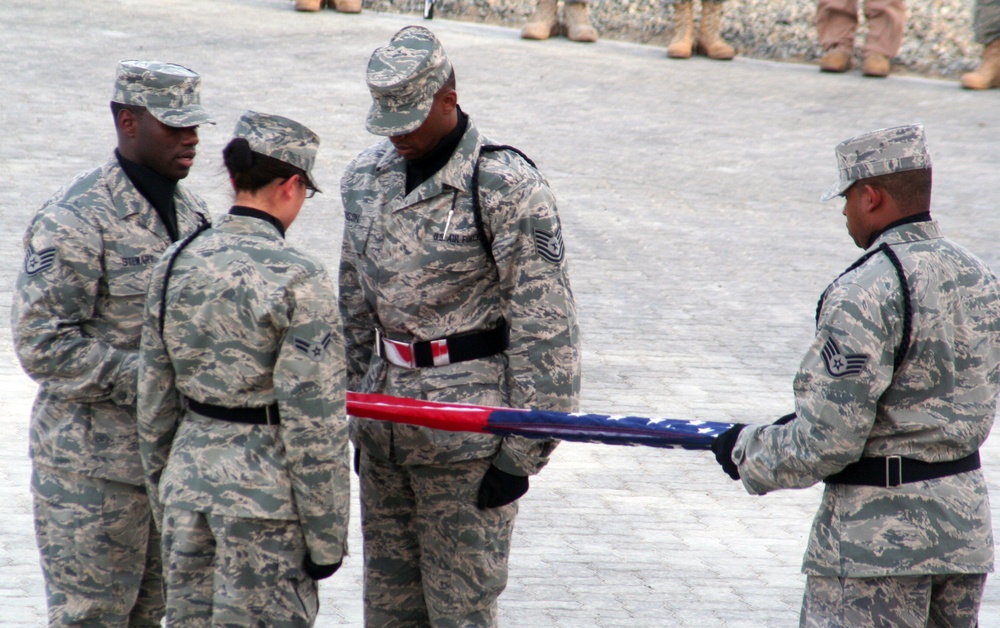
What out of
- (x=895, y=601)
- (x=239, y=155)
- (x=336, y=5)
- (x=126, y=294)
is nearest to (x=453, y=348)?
(x=239, y=155)

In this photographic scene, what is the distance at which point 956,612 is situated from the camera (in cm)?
338

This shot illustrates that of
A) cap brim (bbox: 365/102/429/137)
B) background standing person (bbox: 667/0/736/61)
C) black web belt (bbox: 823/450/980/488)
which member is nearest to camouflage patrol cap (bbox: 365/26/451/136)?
cap brim (bbox: 365/102/429/137)

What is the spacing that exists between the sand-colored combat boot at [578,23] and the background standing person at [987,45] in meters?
4.71

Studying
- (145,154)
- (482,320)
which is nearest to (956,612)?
(482,320)

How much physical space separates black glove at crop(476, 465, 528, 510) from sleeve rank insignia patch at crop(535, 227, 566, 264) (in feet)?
2.27

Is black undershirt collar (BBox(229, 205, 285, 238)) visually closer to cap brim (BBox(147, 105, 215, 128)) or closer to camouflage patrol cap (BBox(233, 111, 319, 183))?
camouflage patrol cap (BBox(233, 111, 319, 183))

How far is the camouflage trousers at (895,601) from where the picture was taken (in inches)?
130

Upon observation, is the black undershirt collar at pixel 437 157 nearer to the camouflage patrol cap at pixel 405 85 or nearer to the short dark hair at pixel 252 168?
the camouflage patrol cap at pixel 405 85

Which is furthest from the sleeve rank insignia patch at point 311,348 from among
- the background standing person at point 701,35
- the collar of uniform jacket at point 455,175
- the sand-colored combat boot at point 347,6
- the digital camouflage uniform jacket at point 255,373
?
the sand-colored combat boot at point 347,6

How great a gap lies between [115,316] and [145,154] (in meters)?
0.54

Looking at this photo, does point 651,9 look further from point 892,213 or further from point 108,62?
point 892,213

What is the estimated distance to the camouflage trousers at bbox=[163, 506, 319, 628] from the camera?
3330 millimetres

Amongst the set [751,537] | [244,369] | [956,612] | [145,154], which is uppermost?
[145,154]

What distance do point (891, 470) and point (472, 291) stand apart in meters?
1.36
